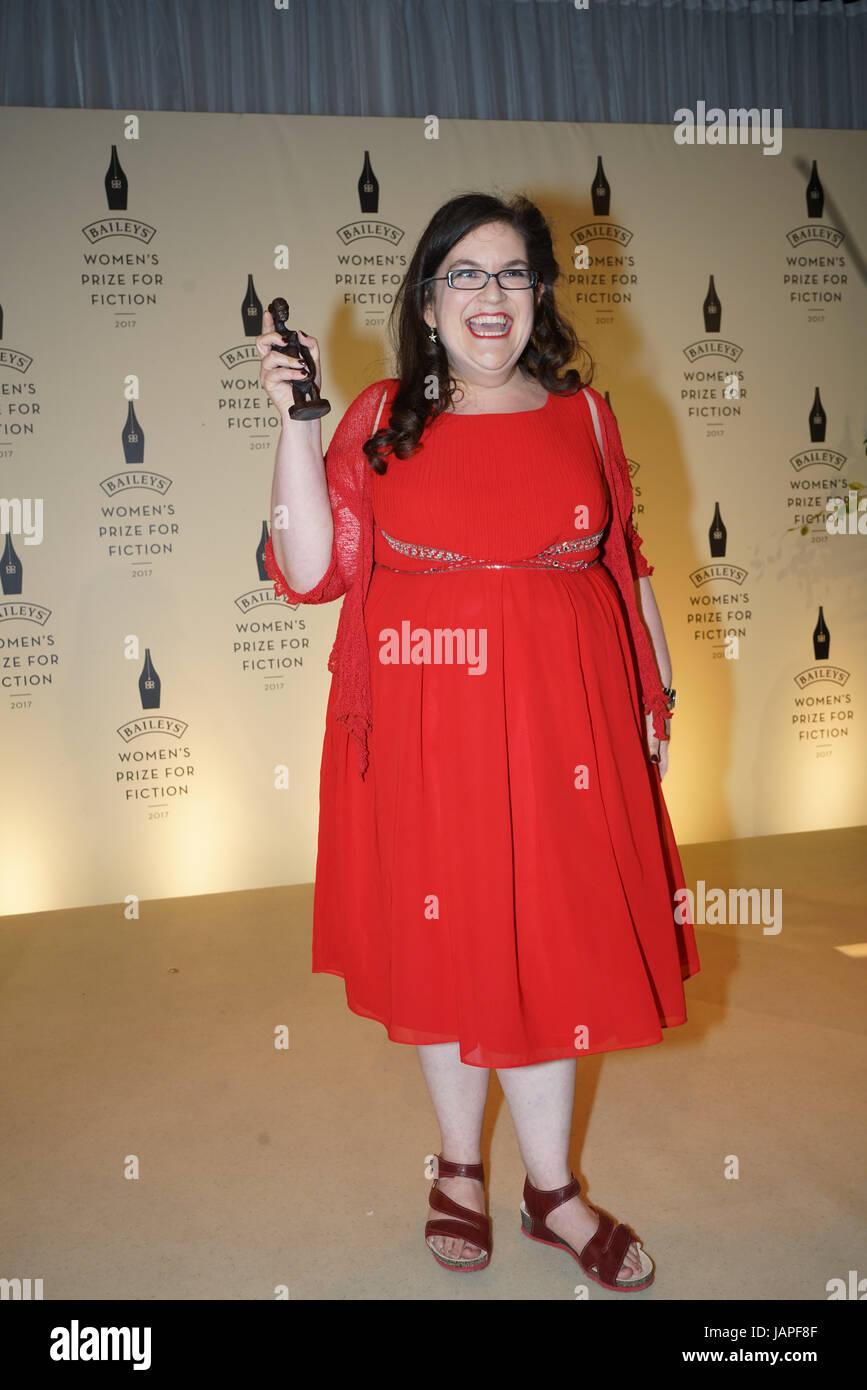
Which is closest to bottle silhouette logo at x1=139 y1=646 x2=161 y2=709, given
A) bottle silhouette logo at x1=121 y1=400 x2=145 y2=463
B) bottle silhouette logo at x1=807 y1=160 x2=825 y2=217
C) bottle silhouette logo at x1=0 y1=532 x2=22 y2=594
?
bottle silhouette logo at x1=0 y1=532 x2=22 y2=594

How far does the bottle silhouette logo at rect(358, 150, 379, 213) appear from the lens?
3.65 m

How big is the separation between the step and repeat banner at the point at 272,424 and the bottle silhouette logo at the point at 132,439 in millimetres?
13

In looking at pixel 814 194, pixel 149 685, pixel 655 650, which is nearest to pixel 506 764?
pixel 655 650

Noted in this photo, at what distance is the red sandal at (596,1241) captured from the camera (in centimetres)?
167

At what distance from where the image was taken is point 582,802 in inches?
64.0

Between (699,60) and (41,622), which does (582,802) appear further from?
(699,60)

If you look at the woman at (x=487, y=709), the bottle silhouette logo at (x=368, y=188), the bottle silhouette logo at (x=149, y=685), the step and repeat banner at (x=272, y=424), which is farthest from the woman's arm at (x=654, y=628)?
the bottle silhouette logo at (x=368, y=188)

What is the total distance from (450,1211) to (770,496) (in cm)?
300

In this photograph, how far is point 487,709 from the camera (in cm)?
159

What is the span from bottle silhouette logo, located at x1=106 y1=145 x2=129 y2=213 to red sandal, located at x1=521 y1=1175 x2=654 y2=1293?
3.13 meters

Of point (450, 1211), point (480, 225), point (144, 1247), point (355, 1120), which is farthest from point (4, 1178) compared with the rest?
point (480, 225)

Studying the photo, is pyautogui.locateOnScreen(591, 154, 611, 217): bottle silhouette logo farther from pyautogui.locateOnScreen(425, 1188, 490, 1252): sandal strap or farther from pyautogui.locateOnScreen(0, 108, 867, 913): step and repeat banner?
pyautogui.locateOnScreen(425, 1188, 490, 1252): sandal strap

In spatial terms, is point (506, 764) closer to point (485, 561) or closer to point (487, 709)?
point (487, 709)

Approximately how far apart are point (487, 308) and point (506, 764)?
665mm
